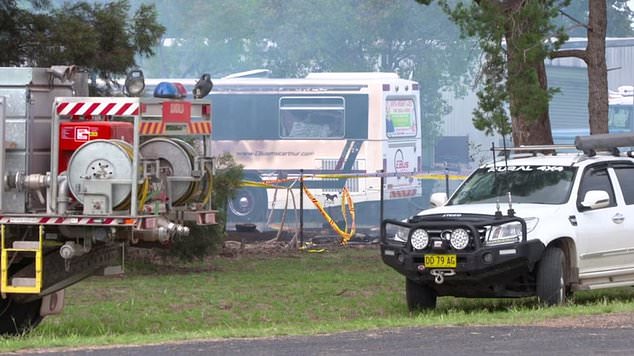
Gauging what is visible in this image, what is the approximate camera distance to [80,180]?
42.5ft

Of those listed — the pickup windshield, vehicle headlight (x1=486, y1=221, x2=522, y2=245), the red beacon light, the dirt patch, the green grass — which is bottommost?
the green grass

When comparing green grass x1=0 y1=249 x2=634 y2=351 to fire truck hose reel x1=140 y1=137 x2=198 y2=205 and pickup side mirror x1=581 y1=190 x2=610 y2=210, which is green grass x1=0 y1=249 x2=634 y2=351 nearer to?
pickup side mirror x1=581 y1=190 x2=610 y2=210

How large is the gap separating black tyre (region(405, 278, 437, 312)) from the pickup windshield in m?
1.18

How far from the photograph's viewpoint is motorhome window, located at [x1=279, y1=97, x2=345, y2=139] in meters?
37.0

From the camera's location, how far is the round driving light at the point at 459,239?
1465 centimetres

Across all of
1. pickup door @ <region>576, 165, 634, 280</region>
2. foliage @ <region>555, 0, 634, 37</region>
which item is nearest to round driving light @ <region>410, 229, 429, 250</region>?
pickup door @ <region>576, 165, 634, 280</region>

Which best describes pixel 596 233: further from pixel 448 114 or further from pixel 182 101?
pixel 448 114

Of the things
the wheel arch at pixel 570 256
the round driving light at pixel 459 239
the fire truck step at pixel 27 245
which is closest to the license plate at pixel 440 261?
the round driving light at pixel 459 239

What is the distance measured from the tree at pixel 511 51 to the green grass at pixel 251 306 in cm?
284

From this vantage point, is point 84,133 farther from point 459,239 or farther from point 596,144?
point 596,144

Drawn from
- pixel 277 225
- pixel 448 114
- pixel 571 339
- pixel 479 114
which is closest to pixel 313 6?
pixel 448 114

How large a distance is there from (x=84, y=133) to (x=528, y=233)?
4671mm

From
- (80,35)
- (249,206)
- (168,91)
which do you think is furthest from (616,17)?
(168,91)

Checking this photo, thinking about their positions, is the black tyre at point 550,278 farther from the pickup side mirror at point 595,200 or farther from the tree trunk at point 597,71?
the tree trunk at point 597,71
